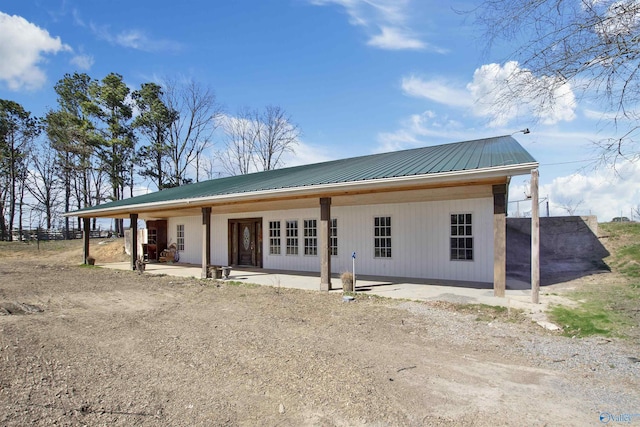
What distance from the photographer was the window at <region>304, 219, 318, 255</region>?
45.5 ft

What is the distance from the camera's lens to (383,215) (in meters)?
12.3

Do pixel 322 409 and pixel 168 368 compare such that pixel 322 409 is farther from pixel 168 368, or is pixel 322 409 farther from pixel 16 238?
pixel 16 238

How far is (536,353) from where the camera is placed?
4.78 meters

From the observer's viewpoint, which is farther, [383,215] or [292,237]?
[292,237]

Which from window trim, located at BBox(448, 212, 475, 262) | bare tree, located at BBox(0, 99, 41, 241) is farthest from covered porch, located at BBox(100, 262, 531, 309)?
bare tree, located at BBox(0, 99, 41, 241)

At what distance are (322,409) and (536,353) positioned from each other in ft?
10.1

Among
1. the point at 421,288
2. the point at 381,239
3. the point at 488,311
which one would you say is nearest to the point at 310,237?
the point at 381,239

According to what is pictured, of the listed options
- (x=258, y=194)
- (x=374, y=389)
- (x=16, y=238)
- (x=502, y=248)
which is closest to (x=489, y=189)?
(x=502, y=248)

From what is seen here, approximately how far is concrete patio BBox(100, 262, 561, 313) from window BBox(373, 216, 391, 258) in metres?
0.93

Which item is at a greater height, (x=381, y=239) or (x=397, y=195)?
(x=397, y=195)

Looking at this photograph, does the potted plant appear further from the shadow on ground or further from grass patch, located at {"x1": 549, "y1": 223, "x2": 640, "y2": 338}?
the shadow on ground

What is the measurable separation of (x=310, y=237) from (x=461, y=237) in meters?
5.32

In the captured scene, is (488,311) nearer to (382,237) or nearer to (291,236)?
(382,237)

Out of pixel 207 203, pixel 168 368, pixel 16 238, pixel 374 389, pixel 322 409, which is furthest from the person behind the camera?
pixel 16 238
